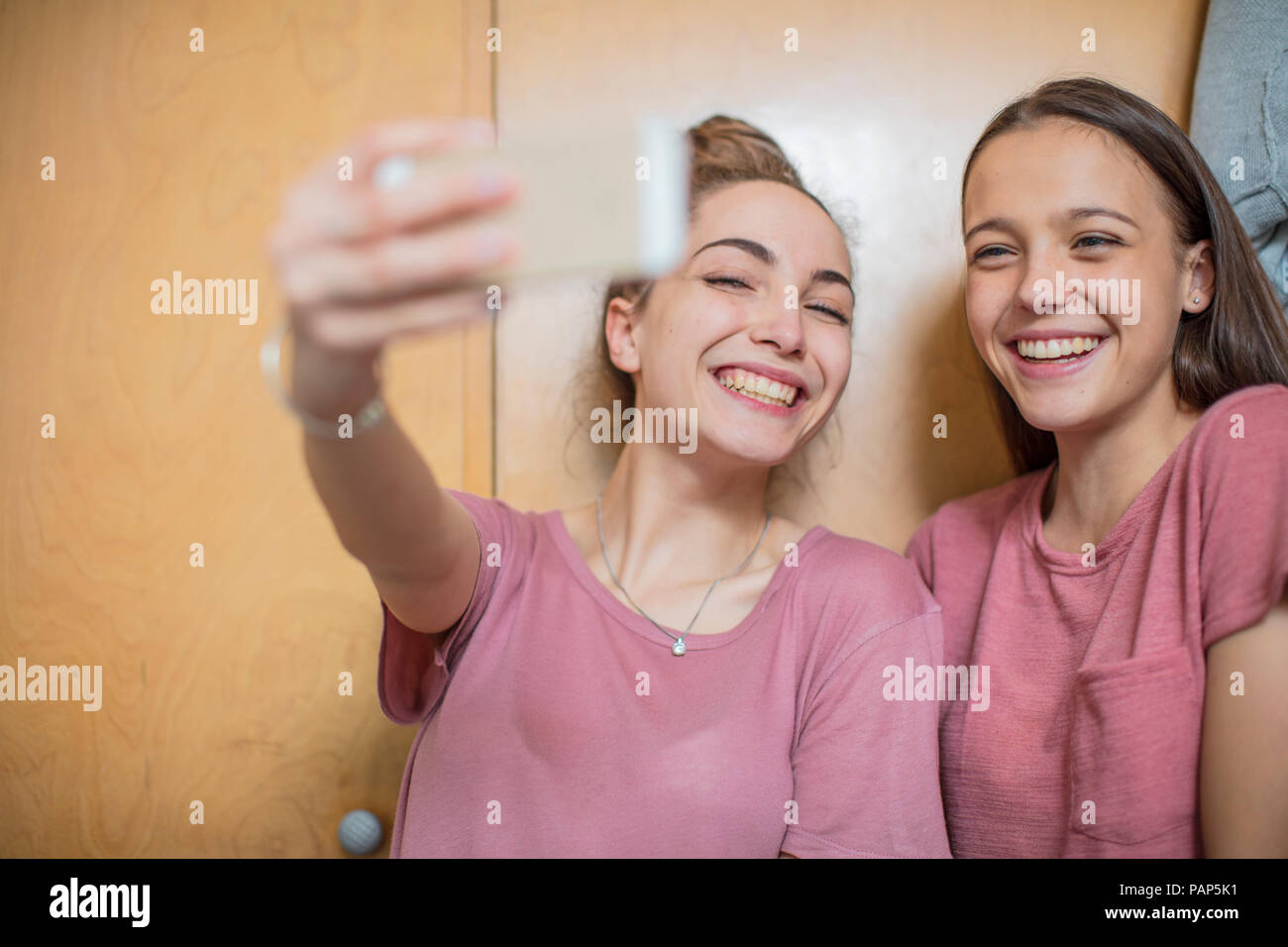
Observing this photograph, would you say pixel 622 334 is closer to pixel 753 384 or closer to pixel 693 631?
pixel 753 384

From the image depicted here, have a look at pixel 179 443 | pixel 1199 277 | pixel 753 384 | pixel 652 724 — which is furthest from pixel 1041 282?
pixel 179 443

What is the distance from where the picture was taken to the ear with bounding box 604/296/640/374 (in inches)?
38.2

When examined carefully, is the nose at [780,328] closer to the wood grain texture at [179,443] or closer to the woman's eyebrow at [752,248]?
the woman's eyebrow at [752,248]

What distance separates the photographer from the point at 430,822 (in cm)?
82

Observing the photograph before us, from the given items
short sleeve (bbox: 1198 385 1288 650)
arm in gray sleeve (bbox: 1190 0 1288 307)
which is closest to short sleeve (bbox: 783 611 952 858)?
short sleeve (bbox: 1198 385 1288 650)

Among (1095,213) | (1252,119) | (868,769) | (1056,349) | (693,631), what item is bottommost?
(868,769)

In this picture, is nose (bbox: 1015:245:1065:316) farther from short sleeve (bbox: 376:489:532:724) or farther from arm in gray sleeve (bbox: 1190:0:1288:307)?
short sleeve (bbox: 376:489:532:724)

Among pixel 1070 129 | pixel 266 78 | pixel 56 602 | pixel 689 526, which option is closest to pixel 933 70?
pixel 1070 129

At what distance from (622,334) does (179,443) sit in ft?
1.84

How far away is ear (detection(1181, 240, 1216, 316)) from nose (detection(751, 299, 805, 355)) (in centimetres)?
35

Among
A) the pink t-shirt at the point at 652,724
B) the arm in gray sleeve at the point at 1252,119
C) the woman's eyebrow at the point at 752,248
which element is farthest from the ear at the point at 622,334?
the arm in gray sleeve at the point at 1252,119

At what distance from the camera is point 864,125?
3.66 feet
